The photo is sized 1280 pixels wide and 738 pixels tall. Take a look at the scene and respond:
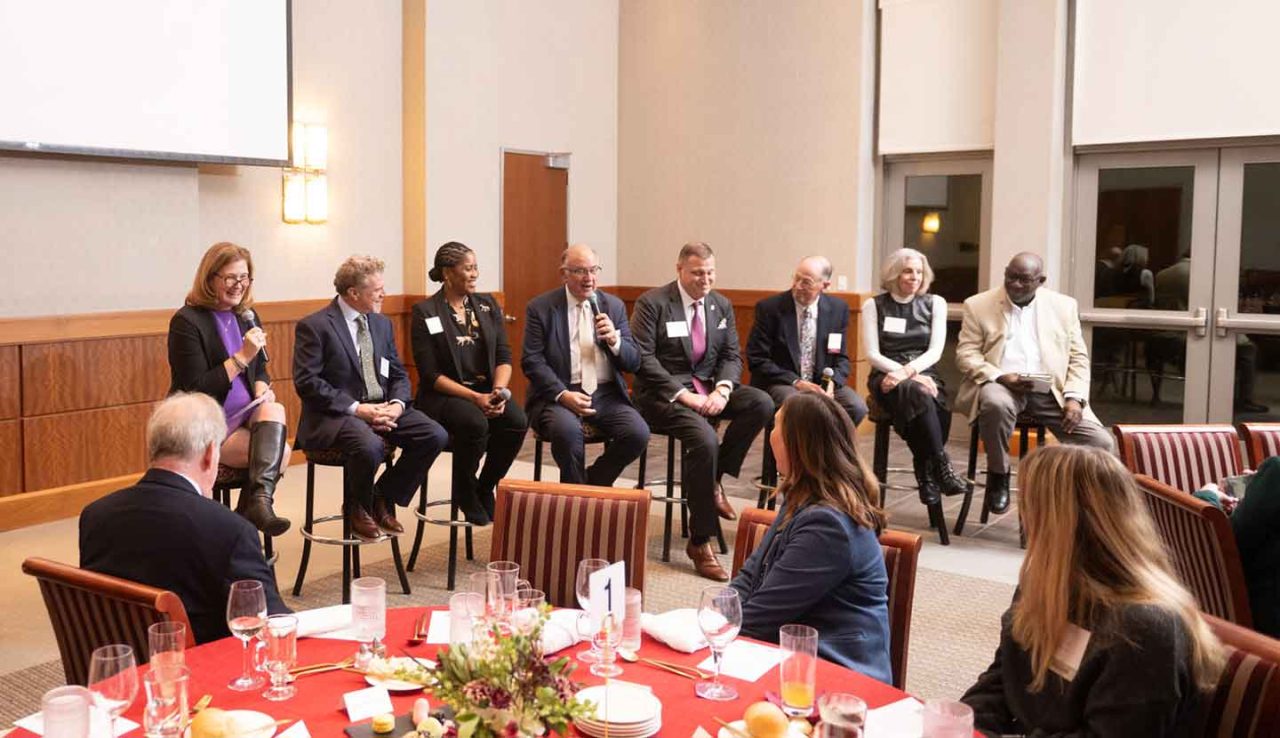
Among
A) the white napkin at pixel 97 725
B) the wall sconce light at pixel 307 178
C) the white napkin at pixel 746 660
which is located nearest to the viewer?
the white napkin at pixel 97 725

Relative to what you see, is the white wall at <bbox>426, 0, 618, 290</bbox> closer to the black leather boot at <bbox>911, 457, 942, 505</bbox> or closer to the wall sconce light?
the wall sconce light

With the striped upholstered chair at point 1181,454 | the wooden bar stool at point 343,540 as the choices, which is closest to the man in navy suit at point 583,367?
the wooden bar stool at point 343,540

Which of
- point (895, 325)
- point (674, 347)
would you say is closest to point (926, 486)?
point (895, 325)

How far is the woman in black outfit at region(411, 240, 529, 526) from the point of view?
16.1 ft

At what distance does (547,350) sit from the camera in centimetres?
521

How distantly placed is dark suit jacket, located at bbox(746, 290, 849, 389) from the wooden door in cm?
314

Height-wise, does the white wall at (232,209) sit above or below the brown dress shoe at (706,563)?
above

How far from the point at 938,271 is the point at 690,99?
8.11 ft

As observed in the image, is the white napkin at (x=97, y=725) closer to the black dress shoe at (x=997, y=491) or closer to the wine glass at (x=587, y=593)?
the wine glass at (x=587, y=593)

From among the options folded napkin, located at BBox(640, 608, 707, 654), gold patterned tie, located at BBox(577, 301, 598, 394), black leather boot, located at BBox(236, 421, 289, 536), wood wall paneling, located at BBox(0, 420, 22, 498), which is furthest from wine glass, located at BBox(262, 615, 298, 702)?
wood wall paneling, located at BBox(0, 420, 22, 498)

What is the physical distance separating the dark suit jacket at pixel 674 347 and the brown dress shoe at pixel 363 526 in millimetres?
1429

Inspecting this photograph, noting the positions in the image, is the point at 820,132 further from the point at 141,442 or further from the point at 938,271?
the point at 141,442

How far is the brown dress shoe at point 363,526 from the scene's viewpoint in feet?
15.1

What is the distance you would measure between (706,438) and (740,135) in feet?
14.4
